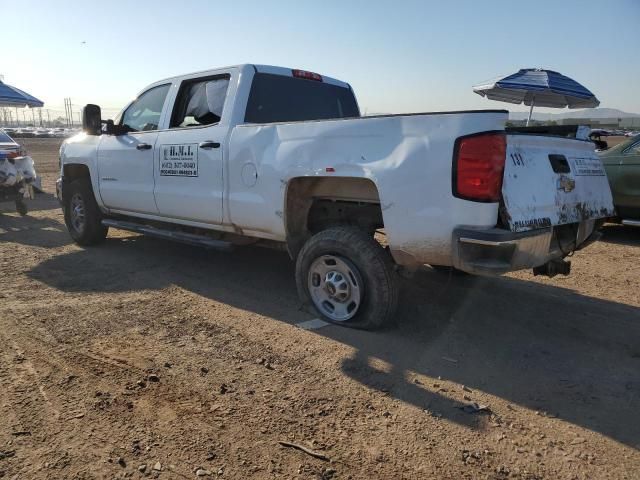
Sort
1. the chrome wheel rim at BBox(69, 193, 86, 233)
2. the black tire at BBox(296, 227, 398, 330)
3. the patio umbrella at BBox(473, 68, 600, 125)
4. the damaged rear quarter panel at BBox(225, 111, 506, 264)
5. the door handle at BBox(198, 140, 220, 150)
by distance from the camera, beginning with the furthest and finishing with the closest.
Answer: the patio umbrella at BBox(473, 68, 600, 125) < the chrome wheel rim at BBox(69, 193, 86, 233) < the door handle at BBox(198, 140, 220, 150) < the black tire at BBox(296, 227, 398, 330) < the damaged rear quarter panel at BBox(225, 111, 506, 264)

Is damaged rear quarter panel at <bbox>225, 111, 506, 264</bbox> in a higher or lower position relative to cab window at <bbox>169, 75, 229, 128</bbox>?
lower

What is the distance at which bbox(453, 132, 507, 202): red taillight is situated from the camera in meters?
3.13

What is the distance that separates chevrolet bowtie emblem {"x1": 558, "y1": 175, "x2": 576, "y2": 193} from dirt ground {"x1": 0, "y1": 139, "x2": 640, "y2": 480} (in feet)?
3.84

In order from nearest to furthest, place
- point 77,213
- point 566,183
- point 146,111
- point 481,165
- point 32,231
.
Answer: point 481,165 → point 566,183 → point 146,111 → point 77,213 → point 32,231

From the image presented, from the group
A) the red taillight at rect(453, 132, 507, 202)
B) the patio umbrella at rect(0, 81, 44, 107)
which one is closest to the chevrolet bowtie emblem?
the red taillight at rect(453, 132, 507, 202)

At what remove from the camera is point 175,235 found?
537 cm

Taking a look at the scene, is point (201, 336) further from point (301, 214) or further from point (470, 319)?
point (470, 319)

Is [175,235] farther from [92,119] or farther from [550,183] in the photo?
[550,183]

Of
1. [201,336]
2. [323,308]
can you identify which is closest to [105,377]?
[201,336]

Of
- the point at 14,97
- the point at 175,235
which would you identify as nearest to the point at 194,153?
the point at 175,235

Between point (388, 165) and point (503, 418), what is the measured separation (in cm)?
172

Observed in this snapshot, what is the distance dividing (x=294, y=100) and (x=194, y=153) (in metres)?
1.17

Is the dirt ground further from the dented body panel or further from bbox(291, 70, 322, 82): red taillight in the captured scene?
bbox(291, 70, 322, 82): red taillight

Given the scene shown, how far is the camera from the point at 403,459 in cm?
249
